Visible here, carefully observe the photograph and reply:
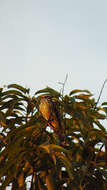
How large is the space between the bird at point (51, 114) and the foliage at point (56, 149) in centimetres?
7

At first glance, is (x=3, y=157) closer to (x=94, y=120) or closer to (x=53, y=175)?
(x=53, y=175)

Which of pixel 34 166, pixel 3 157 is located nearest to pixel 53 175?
pixel 34 166

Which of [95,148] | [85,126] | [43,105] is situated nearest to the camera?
[43,105]

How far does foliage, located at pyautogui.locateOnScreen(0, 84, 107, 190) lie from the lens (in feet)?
5.44

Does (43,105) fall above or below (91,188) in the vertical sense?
above

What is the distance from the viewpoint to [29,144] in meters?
1.89

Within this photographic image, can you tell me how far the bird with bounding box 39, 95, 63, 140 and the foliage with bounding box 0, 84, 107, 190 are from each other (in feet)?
0.23

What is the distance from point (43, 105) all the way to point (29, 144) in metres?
0.37

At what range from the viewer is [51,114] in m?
A: 1.67

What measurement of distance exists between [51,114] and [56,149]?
24cm

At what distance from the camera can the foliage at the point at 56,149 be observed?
1.66 m

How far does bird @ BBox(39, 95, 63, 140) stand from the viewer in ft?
5.38

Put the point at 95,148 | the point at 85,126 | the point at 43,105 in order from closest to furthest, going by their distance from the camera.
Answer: the point at 43,105
the point at 85,126
the point at 95,148

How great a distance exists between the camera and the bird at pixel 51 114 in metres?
1.64
